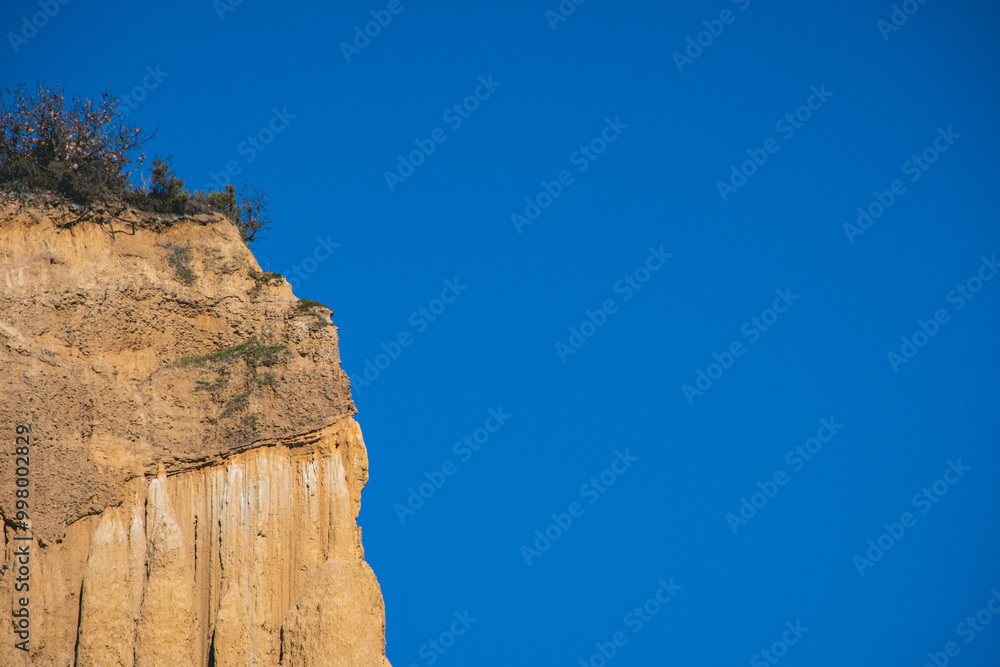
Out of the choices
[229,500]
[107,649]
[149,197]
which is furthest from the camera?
[149,197]

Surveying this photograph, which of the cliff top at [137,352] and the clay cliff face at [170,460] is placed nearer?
the clay cliff face at [170,460]

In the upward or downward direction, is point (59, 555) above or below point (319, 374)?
below

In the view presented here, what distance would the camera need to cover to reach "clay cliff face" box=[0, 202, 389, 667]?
915 inches

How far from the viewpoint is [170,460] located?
80.2 ft

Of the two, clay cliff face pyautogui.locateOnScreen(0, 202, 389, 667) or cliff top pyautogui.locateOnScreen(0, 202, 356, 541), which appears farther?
cliff top pyautogui.locateOnScreen(0, 202, 356, 541)

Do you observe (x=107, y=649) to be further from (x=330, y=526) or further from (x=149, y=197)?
(x=149, y=197)

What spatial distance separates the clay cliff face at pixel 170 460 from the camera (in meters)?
23.2

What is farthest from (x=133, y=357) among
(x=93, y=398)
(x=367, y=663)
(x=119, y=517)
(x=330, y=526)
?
(x=367, y=663)

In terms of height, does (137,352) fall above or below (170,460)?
above

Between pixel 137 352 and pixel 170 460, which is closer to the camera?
pixel 170 460

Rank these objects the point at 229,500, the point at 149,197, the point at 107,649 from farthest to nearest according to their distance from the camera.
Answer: the point at 149,197 → the point at 229,500 → the point at 107,649

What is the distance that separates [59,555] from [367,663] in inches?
240

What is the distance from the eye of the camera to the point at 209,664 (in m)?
23.8

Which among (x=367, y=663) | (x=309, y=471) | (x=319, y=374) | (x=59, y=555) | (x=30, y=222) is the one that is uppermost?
(x=30, y=222)
